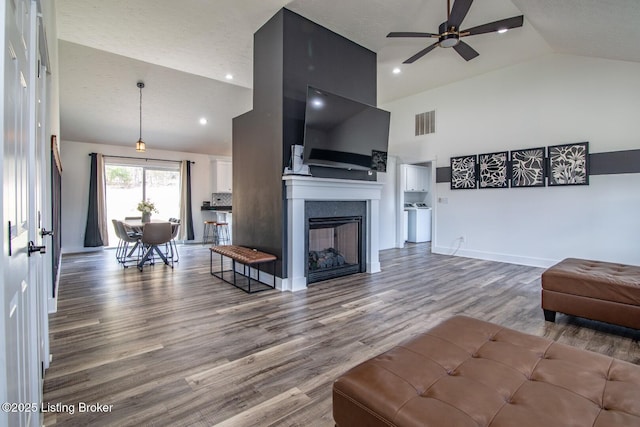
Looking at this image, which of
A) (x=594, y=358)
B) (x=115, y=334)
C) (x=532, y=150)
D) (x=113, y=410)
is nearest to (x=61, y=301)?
(x=115, y=334)

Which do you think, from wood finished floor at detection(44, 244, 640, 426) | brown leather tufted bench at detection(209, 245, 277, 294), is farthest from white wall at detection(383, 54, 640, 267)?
brown leather tufted bench at detection(209, 245, 277, 294)

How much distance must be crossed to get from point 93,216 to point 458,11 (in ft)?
27.1

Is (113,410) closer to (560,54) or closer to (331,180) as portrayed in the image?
(331,180)

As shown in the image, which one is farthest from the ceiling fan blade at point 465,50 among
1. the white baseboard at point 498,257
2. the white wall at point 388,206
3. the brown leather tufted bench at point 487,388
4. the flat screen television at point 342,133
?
the brown leather tufted bench at point 487,388

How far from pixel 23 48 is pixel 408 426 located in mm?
1959

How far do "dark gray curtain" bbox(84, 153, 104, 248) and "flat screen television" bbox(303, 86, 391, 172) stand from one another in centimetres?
629

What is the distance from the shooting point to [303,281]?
3916 mm

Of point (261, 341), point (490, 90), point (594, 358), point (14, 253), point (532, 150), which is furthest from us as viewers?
point (490, 90)

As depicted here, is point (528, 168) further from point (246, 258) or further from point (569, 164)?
point (246, 258)

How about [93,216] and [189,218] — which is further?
[189,218]

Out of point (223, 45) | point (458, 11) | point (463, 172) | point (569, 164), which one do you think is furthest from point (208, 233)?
point (569, 164)

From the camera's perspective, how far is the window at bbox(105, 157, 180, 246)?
7.81 metres

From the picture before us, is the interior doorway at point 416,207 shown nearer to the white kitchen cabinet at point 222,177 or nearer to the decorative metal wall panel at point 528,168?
the decorative metal wall panel at point 528,168

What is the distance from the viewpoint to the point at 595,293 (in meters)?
2.59
